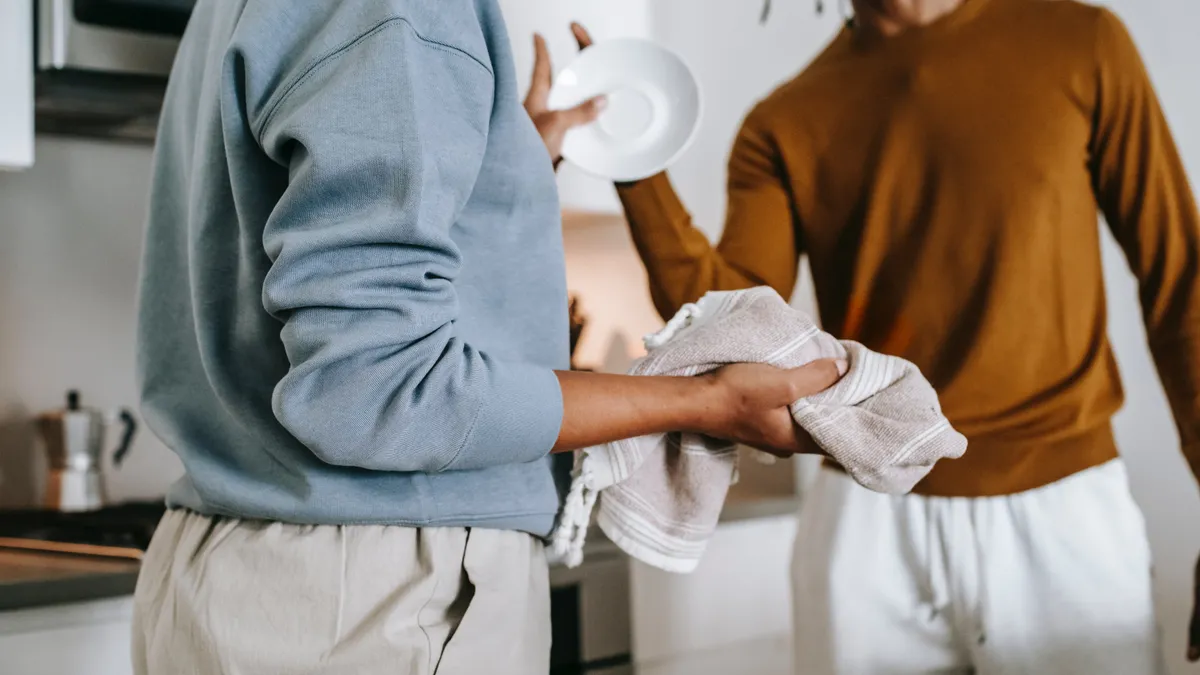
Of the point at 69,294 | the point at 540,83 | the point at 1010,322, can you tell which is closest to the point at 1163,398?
the point at 1010,322

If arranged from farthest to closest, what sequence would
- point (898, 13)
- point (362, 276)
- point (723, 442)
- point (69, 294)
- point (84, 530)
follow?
point (69, 294) < point (84, 530) < point (898, 13) < point (723, 442) < point (362, 276)

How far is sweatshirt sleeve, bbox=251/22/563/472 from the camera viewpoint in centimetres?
59

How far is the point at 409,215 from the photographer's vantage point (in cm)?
58

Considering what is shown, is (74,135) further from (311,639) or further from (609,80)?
(311,639)

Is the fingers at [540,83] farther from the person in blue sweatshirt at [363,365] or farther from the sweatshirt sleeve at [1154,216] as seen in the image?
the sweatshirt sleeve at [1154,216]

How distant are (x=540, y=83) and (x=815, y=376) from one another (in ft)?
1.90

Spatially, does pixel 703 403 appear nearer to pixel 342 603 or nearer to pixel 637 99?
pixel 342 603

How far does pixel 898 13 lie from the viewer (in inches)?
44.1

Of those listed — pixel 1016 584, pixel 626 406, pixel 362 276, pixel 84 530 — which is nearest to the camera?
pixel 362 276

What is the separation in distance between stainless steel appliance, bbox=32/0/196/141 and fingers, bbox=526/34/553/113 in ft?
1.74

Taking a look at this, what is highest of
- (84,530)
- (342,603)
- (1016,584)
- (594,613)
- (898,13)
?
(898,13)

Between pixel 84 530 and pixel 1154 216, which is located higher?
pixel 1154 216

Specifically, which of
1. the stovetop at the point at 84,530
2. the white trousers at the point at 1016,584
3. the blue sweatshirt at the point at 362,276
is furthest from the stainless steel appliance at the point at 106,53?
the white trousers at the point at 1016,584

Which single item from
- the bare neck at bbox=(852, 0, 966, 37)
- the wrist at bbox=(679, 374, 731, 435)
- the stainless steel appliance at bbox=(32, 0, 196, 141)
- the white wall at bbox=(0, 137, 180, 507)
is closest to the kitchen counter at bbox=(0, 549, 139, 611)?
the white wall at bbox=(0, 137, 180, 507)
